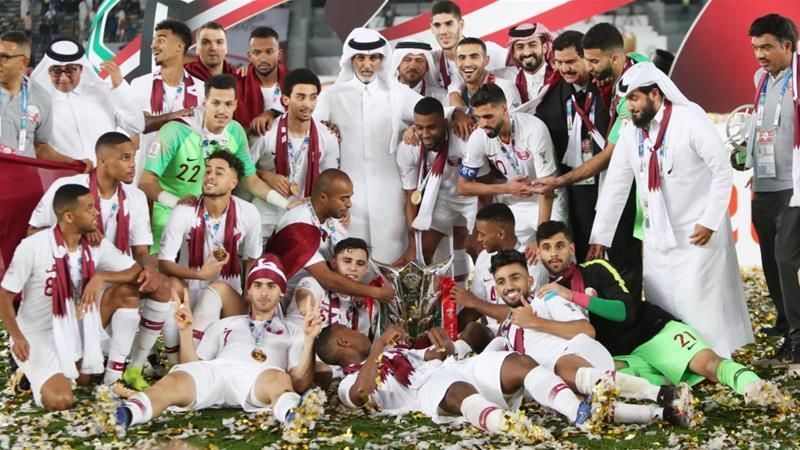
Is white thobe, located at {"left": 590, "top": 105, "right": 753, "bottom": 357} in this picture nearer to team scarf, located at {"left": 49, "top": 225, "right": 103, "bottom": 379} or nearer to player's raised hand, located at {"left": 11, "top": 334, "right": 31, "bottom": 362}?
team scarf, located at {"left": 49, "top": 225, "right": 103, "bottom": 379}

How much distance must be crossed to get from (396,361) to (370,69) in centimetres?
246

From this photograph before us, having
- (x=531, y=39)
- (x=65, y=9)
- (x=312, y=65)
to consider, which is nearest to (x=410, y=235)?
(x=531, y=39)

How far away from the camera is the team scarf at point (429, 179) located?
26.6ft

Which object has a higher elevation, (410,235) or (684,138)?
(684,138)

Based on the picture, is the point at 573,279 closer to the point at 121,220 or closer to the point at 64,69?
the point at 121,220

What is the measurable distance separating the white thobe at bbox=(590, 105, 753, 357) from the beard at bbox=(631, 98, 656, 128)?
4cm

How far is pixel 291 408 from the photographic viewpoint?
6.04 meters

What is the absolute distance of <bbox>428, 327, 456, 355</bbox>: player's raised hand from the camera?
6.63 metres

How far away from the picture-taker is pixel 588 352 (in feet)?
20.9

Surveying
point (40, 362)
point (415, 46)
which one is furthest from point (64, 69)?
point (415, 46)

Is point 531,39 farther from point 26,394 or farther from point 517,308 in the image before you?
point 26,394

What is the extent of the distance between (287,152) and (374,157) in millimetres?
597

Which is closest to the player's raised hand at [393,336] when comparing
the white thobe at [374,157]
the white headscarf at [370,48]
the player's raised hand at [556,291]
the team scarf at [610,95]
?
the player's raised hand at [556,291]

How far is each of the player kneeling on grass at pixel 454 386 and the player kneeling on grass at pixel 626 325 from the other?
0.45 m
